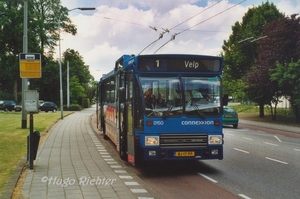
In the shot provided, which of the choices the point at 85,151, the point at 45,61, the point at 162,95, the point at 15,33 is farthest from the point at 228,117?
the point at 45,61

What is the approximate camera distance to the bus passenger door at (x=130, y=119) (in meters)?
11.2

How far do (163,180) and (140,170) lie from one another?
5.21ft

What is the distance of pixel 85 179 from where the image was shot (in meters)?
9.99

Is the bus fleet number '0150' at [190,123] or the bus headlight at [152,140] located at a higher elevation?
the bus fleet number '0150' at [190,123]

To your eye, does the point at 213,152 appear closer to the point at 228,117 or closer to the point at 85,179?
the point at 85,179

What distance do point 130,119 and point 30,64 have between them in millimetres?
4659

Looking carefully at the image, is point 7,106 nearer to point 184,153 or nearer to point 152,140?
point 152,140

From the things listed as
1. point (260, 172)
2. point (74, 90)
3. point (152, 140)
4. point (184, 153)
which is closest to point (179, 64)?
point (152, 140)

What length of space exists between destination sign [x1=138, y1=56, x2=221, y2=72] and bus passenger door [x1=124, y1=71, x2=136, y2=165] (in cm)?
59

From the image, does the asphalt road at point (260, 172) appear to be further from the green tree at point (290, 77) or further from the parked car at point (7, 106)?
the parked car at point (7, 106)

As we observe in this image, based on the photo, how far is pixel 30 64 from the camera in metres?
14.2

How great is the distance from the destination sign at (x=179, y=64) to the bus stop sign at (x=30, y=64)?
15.2 feet

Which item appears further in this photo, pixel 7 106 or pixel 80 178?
pixel 7 106

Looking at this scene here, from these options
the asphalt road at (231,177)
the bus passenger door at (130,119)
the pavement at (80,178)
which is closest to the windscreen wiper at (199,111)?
the asphalt road at (231,177)
